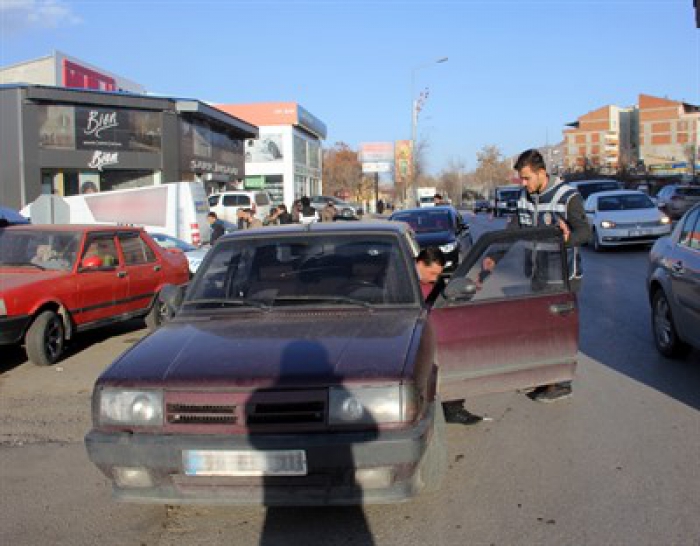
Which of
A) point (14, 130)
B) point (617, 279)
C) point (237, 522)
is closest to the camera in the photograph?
point (237, 522)

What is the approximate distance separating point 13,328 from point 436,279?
4657mm

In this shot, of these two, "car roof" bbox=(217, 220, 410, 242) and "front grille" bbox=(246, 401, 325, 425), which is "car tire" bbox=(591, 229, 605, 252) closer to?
"car roof" bbox=(217, 220, 410, 242)

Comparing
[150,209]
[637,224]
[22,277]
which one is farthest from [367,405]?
[637,224]

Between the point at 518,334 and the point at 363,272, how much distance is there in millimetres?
1154

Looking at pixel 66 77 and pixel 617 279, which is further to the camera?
pixel 66 77

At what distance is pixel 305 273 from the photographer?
15.6 ft

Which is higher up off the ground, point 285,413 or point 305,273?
point 305,273

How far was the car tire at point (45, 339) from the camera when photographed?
25.6 feet

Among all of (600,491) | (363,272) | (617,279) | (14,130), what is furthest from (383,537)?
(14,130)

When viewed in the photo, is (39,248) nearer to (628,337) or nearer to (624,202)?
(628,337)

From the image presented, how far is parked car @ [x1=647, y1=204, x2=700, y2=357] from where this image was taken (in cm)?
630

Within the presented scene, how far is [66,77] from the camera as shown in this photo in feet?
111

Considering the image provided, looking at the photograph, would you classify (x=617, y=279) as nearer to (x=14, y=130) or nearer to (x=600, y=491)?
(x=600, y=491)

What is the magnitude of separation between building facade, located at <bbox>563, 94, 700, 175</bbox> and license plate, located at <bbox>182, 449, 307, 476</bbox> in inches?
4126
